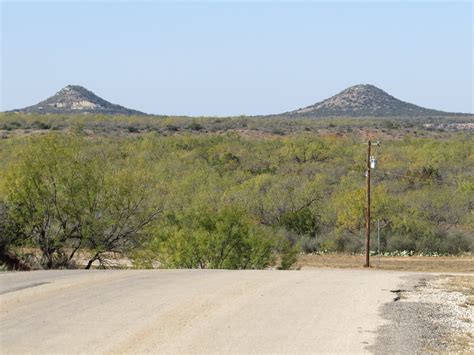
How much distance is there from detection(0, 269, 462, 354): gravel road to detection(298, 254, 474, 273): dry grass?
19.4m

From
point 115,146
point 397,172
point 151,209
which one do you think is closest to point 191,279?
point 151,209

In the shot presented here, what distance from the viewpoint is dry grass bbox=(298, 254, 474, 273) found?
41.2 meters

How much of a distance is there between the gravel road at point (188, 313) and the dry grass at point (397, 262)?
19383 mm

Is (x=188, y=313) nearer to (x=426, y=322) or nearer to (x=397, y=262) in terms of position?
(x=426, y=322)

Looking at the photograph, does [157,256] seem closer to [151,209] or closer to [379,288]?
[151,209]

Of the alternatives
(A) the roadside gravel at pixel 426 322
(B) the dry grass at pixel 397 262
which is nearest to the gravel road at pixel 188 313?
(A) the roadside gravel at pixel 426 322

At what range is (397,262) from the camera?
44.6 m

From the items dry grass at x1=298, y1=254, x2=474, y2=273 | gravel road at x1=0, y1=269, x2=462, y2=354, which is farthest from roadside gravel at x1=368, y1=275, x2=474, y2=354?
dry grass at x1=298, y1=254, x2=474, y2=273

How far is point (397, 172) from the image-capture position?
74.3 meters

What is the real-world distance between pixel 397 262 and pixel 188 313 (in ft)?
99.6

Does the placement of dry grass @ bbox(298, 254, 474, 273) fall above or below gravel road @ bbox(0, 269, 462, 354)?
below

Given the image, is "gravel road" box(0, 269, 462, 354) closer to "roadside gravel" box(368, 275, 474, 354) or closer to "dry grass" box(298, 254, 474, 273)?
"roadside gravel" box(368, 275, 474, 354)

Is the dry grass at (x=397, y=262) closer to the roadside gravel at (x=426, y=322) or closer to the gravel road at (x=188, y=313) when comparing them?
the gravel road at (x=188, y=313)

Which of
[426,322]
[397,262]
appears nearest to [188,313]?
[426,322]
